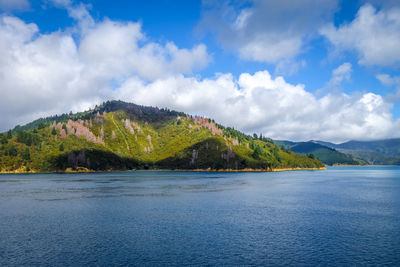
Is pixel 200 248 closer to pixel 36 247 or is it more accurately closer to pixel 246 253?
pixel 246 253

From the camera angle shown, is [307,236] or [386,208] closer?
[307,236]

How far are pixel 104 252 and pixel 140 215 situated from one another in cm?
2639

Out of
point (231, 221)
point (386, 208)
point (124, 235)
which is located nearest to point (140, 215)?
point (124, 235)

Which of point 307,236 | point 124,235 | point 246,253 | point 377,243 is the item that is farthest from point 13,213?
point 377,243

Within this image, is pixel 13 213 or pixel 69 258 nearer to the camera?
pixel 69 258

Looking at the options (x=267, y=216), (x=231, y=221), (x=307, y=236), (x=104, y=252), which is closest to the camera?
(x=104, y=252)

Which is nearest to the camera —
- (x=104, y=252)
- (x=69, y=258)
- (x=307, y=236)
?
(x=69, y=258)

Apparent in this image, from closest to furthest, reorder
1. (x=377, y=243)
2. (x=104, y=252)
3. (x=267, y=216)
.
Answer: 1. (x=104, y=252)
2. (x=377, y=243)
3. (x=267, y=216)

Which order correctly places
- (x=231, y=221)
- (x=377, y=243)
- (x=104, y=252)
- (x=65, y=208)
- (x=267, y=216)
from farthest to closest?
(x=65, y=208), (x=267, y=216), (x=231, y=221), (x=377, y=243), (x=104, y=252)

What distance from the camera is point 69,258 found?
124 ft

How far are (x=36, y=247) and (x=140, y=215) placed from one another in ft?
87.7

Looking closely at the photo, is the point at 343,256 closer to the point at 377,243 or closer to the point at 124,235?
the point at 377,243

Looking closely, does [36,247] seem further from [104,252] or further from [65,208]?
[65,208]

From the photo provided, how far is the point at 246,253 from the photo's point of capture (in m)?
39.8
